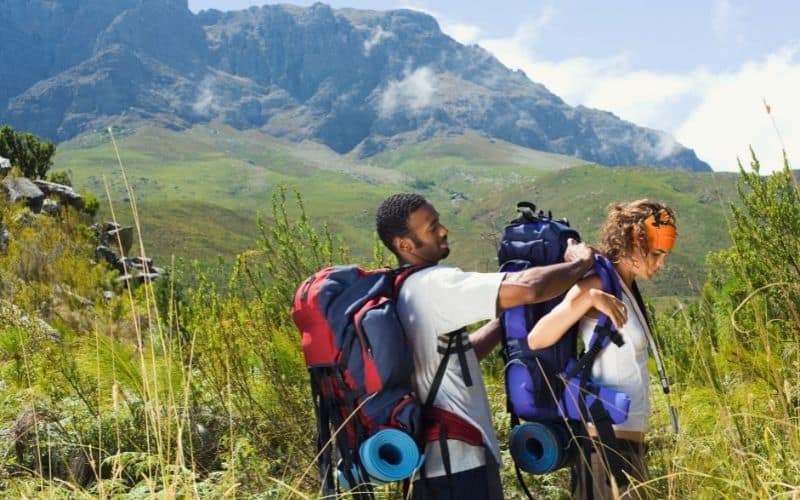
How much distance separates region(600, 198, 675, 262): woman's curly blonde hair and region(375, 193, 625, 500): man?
348mm

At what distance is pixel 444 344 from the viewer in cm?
275

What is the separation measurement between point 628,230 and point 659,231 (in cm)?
12

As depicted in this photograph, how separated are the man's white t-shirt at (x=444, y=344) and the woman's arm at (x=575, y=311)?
0.28 meters

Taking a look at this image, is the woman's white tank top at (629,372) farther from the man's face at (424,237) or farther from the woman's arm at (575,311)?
the man's face at (424,237)

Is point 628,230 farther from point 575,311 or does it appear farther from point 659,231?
point 575,311

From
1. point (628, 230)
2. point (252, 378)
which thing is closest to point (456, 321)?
point (628, 230)

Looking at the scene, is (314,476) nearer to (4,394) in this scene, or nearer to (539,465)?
(539,465)

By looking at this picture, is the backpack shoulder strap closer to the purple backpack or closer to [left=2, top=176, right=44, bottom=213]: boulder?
the purple backpack

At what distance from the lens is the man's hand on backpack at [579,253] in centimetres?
272

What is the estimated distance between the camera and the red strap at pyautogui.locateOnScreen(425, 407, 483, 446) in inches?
106

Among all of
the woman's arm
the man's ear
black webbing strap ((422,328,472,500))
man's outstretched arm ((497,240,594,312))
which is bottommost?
black webbing strap ((422,328,472,500))

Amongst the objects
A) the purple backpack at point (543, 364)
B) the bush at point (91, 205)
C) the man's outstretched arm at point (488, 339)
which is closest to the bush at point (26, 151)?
the bush at point (91, 205)

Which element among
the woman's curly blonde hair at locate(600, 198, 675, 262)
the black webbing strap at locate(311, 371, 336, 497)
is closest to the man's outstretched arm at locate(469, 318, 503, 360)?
the woman's curly blonde hair at locate(600, 198, 675, 262)

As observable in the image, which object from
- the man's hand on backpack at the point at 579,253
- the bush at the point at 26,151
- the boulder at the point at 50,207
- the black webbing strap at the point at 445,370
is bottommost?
the black webbing strap at the point at 445,370
